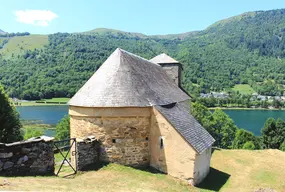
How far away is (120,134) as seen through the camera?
561 inches

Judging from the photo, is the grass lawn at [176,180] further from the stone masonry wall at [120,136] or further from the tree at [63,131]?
the tree at [63,131]

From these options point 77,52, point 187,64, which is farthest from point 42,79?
point 187,64

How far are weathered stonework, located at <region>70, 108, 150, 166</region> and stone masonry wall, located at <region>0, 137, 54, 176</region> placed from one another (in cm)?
314

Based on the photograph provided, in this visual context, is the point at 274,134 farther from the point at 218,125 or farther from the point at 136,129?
the point at 136,129

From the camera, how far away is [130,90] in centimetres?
1504

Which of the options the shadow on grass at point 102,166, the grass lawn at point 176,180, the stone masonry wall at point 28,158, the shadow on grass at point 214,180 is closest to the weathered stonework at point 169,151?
the shadow on grass at point 102,166

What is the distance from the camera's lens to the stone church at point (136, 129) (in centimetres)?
1387

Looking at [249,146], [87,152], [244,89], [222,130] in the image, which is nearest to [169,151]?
[87,152]

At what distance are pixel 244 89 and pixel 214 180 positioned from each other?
149179mm

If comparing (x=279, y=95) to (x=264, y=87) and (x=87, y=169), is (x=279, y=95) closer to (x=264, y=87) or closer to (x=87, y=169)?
(x=264, y=87)

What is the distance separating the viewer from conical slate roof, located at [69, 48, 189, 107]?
1432 centimetres

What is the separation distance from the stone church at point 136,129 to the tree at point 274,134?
3122 centimetres

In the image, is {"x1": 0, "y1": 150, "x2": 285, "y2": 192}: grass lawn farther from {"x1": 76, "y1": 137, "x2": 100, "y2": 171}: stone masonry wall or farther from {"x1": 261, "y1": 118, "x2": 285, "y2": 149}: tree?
{"x1": 261, "y1": 118, "x2": 285, "y2": 149}: tree

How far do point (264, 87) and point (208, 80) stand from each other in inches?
1386
